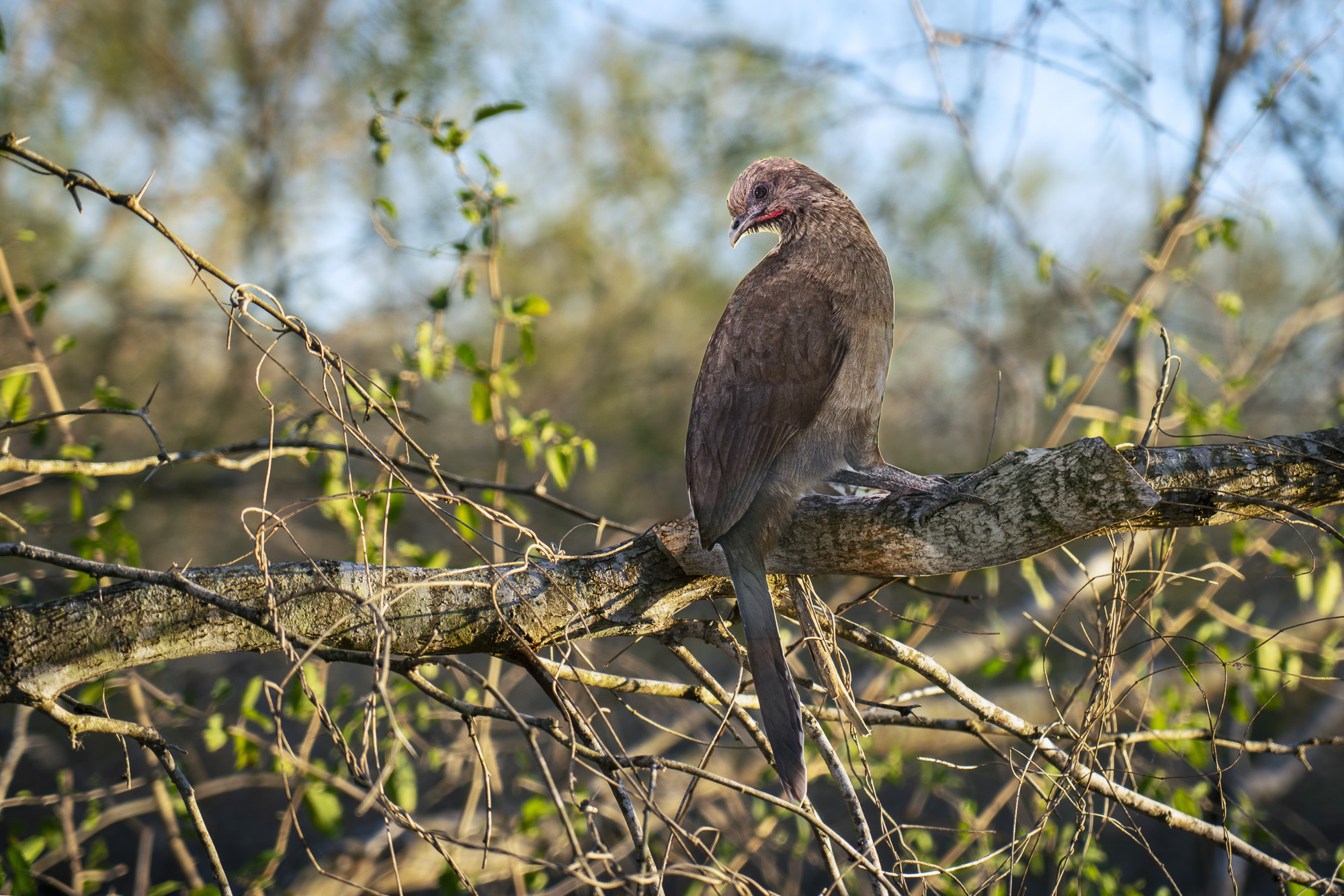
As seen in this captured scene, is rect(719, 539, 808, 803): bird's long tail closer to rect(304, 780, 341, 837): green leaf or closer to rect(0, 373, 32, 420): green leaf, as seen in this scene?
rect(304, 780, 341, 837): green leaf

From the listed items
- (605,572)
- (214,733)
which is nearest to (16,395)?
(214,733)

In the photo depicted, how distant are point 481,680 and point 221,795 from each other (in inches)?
228

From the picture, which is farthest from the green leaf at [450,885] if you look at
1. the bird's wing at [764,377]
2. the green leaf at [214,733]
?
the bird's wing at [764,377]

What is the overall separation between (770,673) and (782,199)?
125 centimetres

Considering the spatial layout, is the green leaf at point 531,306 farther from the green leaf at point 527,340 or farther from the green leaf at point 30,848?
the green leaf at point 30,848

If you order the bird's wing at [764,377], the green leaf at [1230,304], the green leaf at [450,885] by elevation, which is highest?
the green leaf at [1230,304]

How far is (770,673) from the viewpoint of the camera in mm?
1508

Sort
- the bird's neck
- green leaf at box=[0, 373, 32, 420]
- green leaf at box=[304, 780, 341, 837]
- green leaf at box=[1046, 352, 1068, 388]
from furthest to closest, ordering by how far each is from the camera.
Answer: green leaf at box=[1046, 352, 1068, 388], green leaf at box=[304, 780, 341, 837], green leaf at box=[0, 373, 32, 420], the bird's neck

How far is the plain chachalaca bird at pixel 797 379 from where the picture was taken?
1.73 meters

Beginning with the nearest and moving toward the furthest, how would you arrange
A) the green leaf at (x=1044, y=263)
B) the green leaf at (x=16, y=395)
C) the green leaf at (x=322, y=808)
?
the green leaf at (x=16, y=395)
the green leaf at (x=322, y=808)
the green leaf at (x=1044, y=263)

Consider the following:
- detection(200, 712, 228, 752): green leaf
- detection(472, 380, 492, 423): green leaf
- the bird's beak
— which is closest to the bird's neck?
the bird's beak

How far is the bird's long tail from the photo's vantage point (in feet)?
4.83

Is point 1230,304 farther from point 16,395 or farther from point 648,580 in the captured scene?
point 16,395

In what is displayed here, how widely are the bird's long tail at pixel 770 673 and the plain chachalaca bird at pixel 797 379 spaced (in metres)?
0.05
